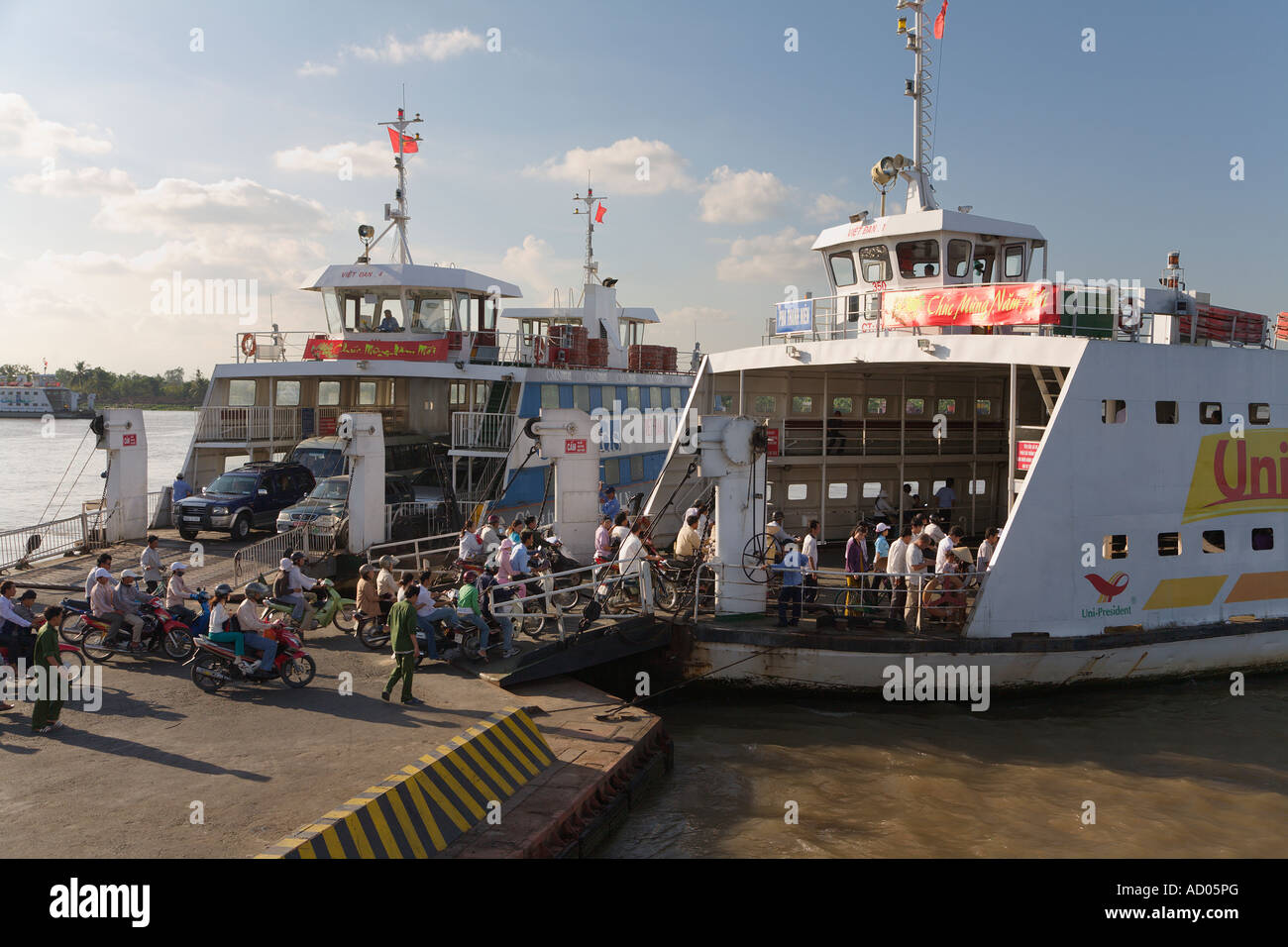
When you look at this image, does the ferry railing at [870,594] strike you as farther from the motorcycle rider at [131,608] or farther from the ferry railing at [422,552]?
the motorcycle rider at [131,608]

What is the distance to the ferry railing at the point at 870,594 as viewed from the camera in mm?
12500

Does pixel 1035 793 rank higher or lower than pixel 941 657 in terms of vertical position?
lower

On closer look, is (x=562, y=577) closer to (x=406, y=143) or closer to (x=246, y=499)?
(x=246, y=499)

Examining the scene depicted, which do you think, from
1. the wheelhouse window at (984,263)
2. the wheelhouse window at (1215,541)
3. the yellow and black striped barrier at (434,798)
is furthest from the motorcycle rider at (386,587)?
the wheelhouse window at (1215,541)

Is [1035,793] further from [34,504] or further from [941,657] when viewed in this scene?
Answer: [34,504]

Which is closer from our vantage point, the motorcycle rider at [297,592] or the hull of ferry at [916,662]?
the hull of ferry at [916,662]

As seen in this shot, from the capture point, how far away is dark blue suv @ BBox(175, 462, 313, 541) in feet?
61.3

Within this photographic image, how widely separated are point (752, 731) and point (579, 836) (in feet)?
14.3

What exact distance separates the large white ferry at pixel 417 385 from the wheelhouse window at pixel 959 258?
9.35 metres
